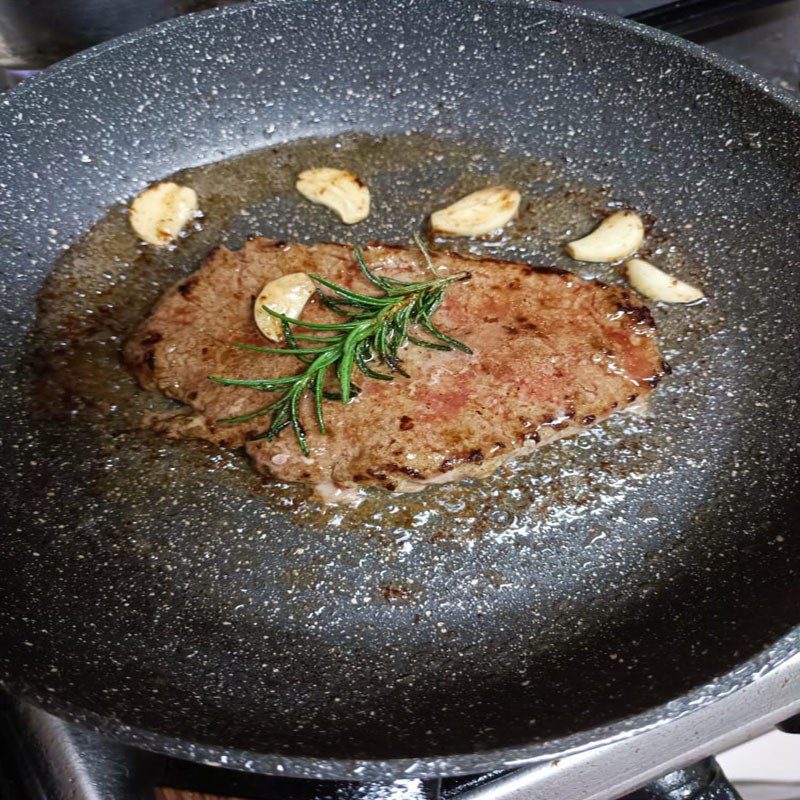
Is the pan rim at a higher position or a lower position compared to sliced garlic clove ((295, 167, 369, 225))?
lower

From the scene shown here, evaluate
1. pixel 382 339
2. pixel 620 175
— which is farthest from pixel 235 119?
pixel 620 175

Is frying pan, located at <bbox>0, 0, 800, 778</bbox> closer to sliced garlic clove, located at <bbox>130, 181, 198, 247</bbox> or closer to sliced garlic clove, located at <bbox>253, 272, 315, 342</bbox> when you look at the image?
sliced garlic clove, located at <bbox>130, 181, 198, 247</bbox>

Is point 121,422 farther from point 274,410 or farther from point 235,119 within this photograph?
point 235,119

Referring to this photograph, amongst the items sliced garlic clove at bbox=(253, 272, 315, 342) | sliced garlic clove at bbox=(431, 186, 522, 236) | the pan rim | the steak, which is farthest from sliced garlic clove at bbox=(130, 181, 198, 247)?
the pan rim

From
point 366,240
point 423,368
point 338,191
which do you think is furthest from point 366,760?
point 338,191

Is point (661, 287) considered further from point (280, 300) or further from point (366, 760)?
point (366, 760)

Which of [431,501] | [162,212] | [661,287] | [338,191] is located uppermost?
[162,212]
